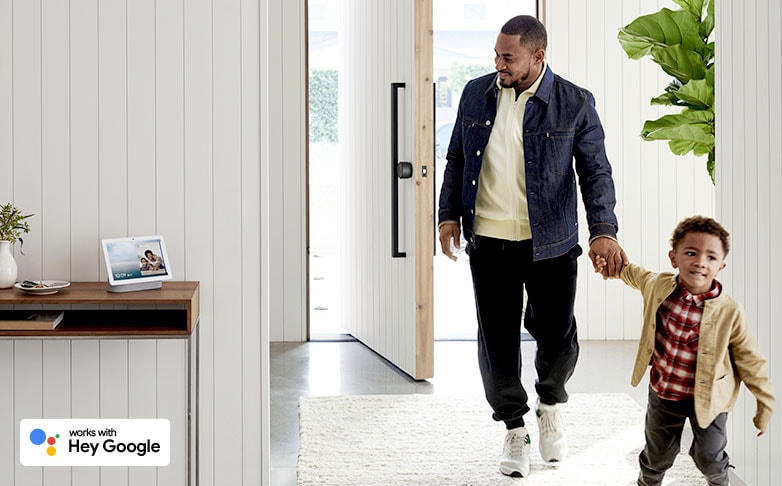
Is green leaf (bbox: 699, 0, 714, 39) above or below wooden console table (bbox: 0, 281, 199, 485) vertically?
above

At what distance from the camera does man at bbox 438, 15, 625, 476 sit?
3049 mm

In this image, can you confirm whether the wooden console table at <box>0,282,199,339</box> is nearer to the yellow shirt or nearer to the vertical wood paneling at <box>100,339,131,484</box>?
the vertical wood paneling at <box>100,339,131,484</box>

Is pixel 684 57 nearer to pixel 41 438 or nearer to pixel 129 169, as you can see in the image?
pixel 129 169

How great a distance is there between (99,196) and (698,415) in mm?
1850

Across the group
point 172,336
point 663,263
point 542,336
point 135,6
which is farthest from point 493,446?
point 663,263

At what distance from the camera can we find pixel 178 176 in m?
2.89

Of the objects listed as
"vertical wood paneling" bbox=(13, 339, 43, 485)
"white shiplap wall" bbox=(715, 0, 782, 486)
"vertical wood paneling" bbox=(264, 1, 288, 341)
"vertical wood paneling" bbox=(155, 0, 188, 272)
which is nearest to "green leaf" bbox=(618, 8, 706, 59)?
"white shiplap wall" bbox=(715, 0, 782, 486)

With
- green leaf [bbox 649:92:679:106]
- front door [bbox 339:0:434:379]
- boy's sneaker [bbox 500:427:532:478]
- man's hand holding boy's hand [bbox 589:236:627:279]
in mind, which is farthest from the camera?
front door [bbox 339:0:434:379]

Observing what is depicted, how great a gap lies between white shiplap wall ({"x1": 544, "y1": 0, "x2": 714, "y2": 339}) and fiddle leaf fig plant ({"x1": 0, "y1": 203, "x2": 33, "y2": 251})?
11.6 ft

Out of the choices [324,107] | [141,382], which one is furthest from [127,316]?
[324,107]

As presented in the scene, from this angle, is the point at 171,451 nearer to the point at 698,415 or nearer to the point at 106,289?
the point at 106,289

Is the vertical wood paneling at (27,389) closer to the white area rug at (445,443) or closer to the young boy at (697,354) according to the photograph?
the white area rug at (445,443)

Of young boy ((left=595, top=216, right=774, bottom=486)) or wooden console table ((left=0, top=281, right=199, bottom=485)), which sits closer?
young boy ((left=595, top=216, right=774, bottom=486))

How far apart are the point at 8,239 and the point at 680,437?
1980 millimetres
